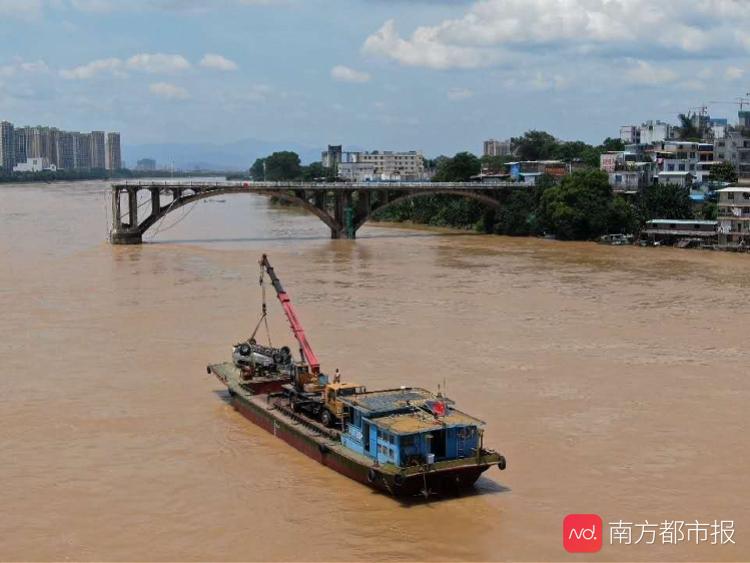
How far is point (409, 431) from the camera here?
18.0 meters

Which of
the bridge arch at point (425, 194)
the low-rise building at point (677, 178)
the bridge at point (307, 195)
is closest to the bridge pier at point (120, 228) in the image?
the bridge at point (307, 195)

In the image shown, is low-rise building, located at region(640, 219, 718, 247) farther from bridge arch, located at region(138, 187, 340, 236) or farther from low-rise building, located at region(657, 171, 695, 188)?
bridge arch, located at region(138, 187, 340, 236)

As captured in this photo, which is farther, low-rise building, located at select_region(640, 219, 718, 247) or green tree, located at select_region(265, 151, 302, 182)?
green tree, located at select_region(265, 151, 302, 182)

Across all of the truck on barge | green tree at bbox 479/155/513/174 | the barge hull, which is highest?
green tree at bbox 479/155/513/174

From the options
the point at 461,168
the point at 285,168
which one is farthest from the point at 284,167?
the point at 461,168

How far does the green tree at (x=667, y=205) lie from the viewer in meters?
70.2

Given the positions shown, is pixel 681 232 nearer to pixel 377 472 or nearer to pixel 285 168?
pixel 377 472

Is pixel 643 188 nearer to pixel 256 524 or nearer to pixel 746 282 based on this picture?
pixel 746 282

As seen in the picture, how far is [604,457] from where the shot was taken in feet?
66.6

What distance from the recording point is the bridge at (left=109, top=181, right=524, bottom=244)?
67.0m

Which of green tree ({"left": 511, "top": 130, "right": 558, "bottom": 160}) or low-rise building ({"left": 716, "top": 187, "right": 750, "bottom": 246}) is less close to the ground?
green tree ({"left": 511, "top": 130, "right": 558, "bottom": 160})

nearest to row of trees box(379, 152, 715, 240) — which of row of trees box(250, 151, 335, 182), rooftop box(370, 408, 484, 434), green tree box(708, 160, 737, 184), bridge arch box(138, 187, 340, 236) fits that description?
green tree box(708, 160, 737, 184)

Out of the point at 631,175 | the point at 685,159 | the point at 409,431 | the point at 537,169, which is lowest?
the point at 409,431

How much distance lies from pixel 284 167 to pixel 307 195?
297 feet
